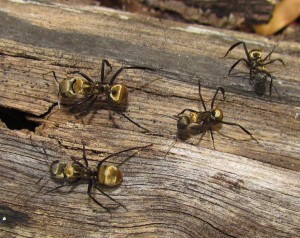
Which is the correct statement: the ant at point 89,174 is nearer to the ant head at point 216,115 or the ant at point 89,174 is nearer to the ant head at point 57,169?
the ant head at point 57,169

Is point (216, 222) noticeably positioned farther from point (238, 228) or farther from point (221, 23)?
point (221, 23)

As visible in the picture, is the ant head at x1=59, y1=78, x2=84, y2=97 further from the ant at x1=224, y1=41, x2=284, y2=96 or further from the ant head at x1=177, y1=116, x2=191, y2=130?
the ant at x1=224, y1=41, x2=284, y2=96

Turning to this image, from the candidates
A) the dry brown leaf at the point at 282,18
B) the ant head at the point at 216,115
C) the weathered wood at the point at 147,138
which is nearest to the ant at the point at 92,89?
the weathered wood at the point at 147,138

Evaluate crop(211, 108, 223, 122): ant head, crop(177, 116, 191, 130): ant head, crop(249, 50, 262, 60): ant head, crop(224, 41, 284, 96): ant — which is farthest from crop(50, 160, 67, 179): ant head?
crop(249, 50, 262, 60): ant head

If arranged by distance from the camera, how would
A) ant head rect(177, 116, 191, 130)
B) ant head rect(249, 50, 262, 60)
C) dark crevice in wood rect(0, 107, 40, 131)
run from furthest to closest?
ant head rect(249, 50, 262, 60), dark crevice in wood rect(0, 107, 40, 131), ant head rect(177, 116, 191, 130)

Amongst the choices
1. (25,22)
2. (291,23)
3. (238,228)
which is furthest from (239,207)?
(291,23)

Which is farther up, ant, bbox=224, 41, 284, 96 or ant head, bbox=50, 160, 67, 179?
ant, bbox=224, 41, 284, 96

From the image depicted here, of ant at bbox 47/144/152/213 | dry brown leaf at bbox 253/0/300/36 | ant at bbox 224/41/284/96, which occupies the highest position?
dry brown leaf at bbox 253/0/300/36
